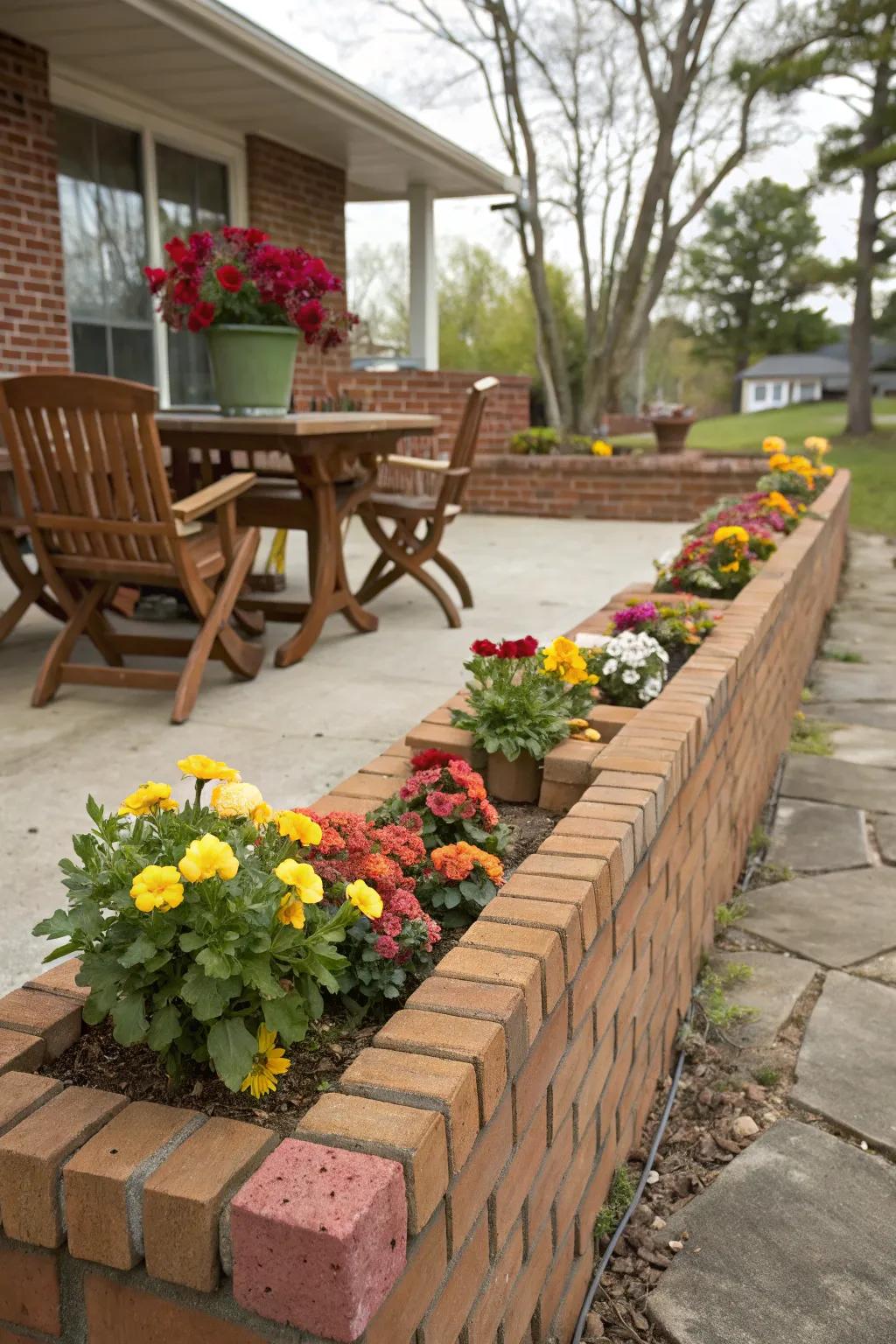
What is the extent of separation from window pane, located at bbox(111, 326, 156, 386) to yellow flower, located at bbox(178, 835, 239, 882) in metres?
6.93

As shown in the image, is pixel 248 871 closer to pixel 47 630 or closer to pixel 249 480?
pixel 249 480

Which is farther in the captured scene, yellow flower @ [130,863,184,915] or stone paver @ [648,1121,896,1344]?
stone paver @ [648,1121,896,1344]

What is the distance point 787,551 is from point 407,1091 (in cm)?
366

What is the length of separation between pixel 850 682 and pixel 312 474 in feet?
8.09

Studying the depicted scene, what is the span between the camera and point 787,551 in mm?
4355

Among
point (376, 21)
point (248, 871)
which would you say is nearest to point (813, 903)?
point (248, 871)

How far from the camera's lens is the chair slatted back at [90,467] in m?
3.22

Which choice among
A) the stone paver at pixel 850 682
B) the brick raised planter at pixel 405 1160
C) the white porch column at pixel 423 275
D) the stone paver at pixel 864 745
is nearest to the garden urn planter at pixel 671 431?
the white porch column at pixel 423 275

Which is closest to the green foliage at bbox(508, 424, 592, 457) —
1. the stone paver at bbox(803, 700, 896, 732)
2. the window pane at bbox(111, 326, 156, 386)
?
the window pane at bbox(111, 326, 156, 386)

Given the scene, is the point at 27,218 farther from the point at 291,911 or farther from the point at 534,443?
the point at 291,911

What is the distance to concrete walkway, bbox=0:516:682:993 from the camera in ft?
8.11

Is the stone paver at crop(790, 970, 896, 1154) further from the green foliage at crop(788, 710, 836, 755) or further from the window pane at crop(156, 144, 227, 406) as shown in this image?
the window pane at crop(156, 144, 227, 406)

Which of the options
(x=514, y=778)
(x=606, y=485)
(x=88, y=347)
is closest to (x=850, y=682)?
(x=514, y=778)

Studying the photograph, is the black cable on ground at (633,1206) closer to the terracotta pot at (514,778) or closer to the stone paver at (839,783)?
the terracotta pot at (514,778)
